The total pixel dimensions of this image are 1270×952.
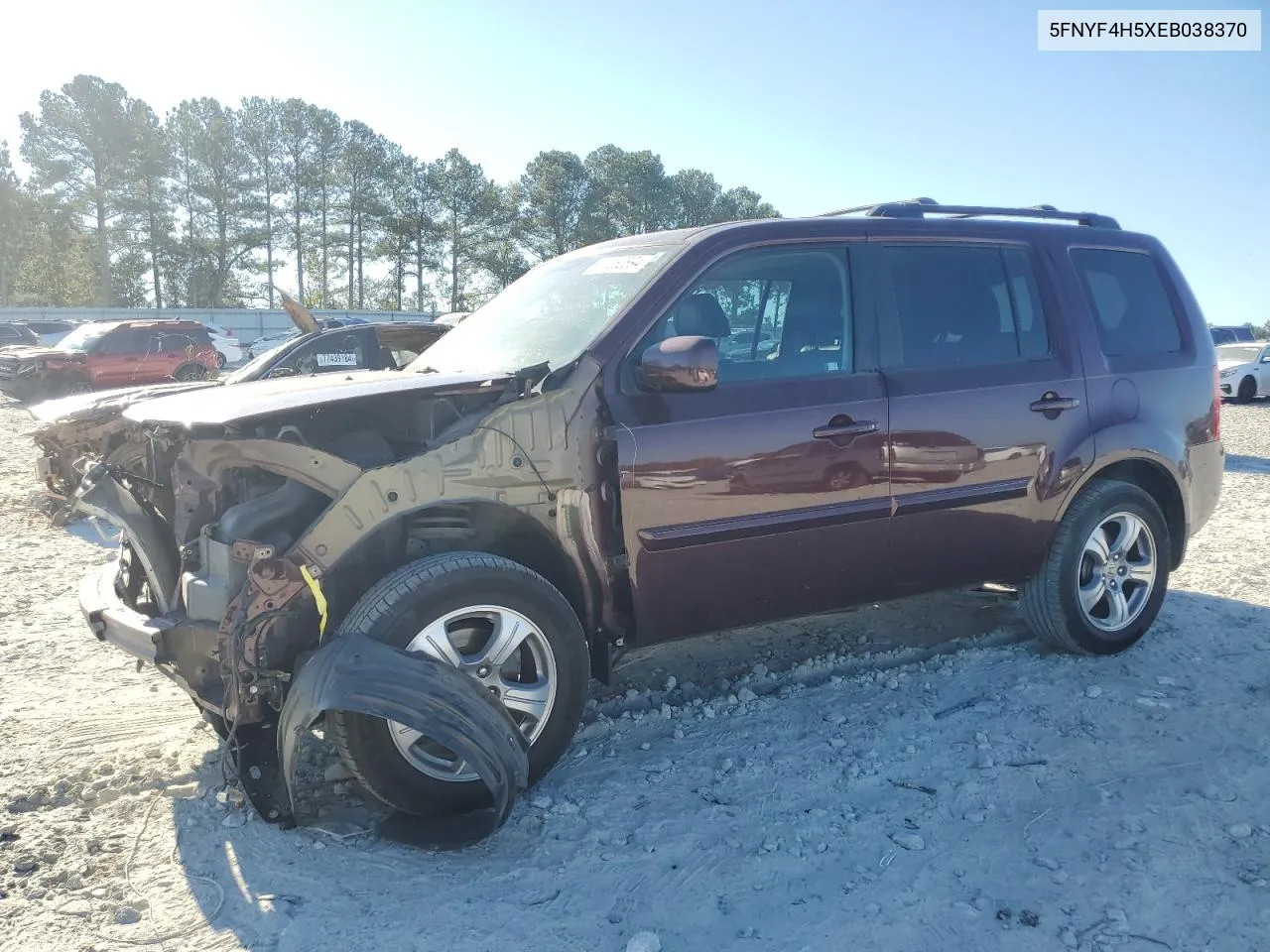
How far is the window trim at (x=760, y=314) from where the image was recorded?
3506 mm

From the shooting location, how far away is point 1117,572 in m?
4.64

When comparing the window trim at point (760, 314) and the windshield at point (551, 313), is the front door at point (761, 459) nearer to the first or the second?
the window trim at point (760, 314)

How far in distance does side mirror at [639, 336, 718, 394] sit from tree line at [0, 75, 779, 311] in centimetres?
5419

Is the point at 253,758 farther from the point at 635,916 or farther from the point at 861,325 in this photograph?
the point at 861,325

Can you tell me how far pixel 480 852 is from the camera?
303 centimetres

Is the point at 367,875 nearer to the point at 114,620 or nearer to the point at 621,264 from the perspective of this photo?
the point at 114,620

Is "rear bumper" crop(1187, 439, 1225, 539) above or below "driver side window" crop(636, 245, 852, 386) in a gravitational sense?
below

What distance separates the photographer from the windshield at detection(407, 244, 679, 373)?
368cm

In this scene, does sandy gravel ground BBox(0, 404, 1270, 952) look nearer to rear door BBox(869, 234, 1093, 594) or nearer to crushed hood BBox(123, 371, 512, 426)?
rear door BBox(869, 234, 1093, 594)

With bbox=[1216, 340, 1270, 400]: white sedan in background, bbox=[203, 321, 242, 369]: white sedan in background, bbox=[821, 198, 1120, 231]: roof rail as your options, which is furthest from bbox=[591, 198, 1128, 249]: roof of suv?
bbox=[203, 321, 242, 369]: white sedan in background

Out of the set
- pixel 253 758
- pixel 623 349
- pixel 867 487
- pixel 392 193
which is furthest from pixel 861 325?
pixel 392 193

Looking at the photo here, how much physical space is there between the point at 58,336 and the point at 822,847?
114 ft

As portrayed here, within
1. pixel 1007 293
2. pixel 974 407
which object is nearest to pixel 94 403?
pixel 974 407

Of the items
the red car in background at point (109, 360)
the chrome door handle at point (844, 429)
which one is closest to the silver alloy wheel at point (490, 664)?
the chrome door handle at point (844, 429)
